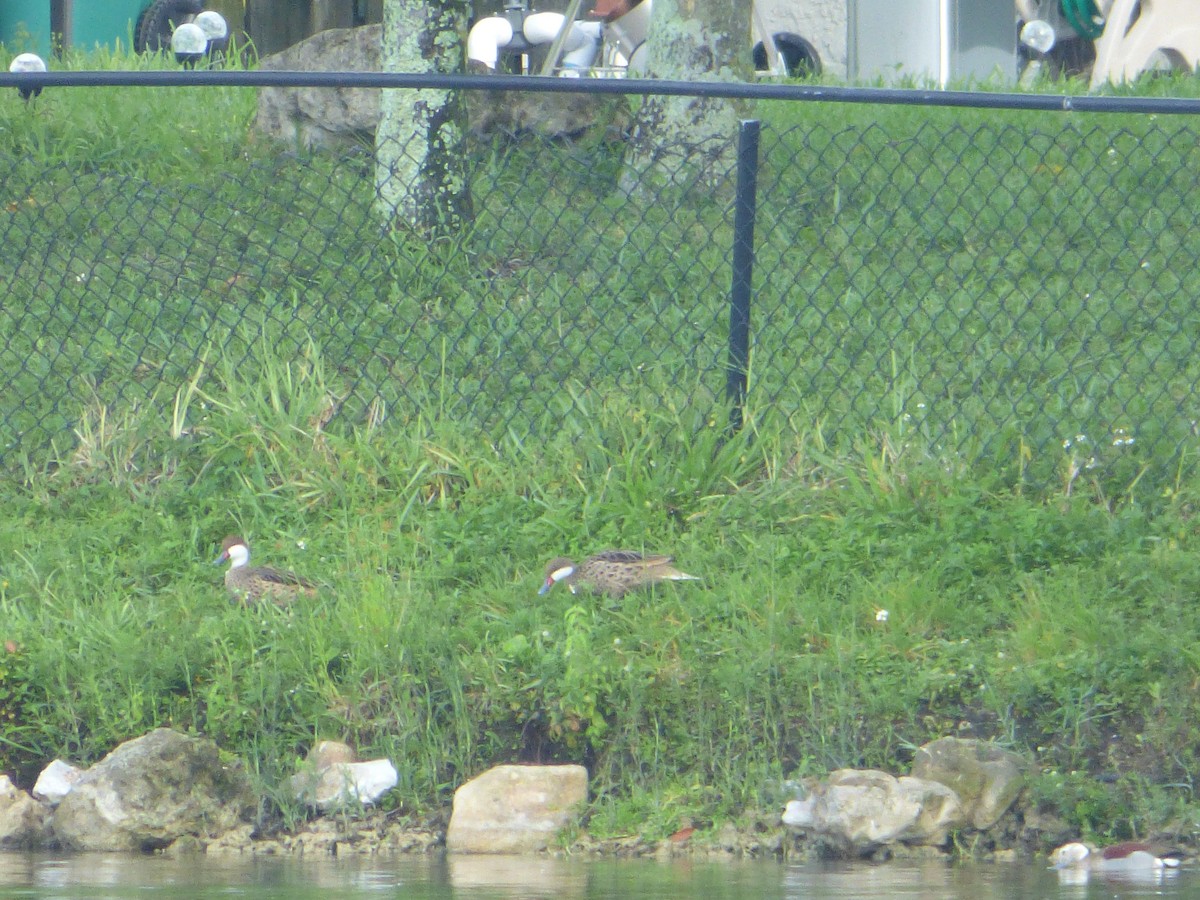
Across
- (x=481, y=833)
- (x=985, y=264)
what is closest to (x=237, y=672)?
(x=481, y=833)

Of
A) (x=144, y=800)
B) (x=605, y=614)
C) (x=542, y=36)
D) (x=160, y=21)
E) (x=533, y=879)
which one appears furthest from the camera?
(x=160, y=21)

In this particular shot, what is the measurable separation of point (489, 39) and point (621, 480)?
641 cm

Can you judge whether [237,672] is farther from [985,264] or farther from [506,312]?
[985,264]

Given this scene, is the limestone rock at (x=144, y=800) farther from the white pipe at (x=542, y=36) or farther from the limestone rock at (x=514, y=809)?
the white pipe at (x=542, y=36)

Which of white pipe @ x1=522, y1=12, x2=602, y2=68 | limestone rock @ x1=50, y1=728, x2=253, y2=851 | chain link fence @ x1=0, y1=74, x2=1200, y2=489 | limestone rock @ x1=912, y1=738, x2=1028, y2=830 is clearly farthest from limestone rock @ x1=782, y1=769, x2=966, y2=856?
white pipe @ x1=522, y1=12, x2=602, y2=68

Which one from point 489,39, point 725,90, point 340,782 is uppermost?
point 489,39

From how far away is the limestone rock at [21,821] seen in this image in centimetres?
398

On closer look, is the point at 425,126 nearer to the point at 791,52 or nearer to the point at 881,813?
the point at 881,813

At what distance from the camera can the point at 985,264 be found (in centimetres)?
689

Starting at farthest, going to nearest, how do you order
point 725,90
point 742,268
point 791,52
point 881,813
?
1. point 791,52
2. point 742,268
3. point 725,90
4. point 881,813

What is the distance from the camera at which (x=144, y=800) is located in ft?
13.0

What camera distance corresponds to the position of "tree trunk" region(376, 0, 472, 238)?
6703 millimetres

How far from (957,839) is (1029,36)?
917 centimetres

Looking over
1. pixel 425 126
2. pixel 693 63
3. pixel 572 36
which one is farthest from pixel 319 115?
pixel 572 36
